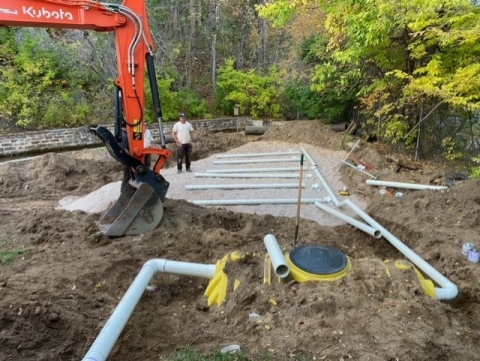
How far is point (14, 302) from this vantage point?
12.2 feet

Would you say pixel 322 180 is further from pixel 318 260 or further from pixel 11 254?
pixel 11 254

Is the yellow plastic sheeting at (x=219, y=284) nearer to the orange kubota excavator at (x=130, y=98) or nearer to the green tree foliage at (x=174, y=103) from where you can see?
the orange kubota excavator at (x=130, y=98)

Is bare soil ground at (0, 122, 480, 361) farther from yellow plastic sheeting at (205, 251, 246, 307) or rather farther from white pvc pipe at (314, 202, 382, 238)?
white pvc pipe at (314, 202, 382, 238)

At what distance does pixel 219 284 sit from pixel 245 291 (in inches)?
16.1

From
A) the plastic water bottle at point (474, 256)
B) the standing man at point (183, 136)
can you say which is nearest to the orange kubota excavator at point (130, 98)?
the standing man at point (183, 136)

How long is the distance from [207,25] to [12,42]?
940cm

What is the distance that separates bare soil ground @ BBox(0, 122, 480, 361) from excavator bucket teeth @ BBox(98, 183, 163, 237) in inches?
6.4

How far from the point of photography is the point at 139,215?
19.8 feet

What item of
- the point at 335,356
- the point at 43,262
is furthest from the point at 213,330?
the point at 43,262

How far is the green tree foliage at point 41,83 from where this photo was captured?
14430 mm

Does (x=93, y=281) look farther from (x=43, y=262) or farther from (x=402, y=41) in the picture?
(x=402, y=41)

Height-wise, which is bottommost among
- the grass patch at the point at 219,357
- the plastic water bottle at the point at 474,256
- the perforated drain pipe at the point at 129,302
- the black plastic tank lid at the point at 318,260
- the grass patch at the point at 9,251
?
the grass patch at the point at 9,251

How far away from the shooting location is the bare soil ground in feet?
9.84

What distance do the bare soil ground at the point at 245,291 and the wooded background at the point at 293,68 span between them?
3685mm
